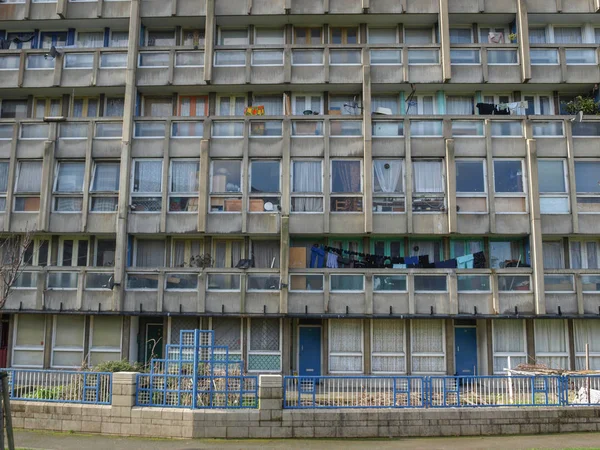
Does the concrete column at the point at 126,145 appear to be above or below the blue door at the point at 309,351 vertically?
above

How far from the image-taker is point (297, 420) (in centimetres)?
1402

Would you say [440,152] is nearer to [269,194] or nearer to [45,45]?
[269,194]

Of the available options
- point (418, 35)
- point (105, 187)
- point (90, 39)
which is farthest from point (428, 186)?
point (90, 39)

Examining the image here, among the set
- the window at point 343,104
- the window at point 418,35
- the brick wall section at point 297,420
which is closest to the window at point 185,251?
the window at point 343,104

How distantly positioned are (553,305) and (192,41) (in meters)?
18.7

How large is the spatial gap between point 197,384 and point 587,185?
16915mm

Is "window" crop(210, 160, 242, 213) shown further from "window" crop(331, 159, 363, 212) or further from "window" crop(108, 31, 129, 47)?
"window" crop(108, 31, 129, 47)

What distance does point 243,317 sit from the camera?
21.8 metres

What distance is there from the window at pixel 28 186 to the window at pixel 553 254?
2063 cm

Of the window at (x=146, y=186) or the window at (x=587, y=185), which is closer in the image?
the window at (x=587, y=185)

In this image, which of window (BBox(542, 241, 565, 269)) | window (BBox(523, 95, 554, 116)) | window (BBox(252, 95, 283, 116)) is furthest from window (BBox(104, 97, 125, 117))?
window (BBox(542, 241, 565, 269))

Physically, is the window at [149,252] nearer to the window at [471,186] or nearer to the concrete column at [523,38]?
the window at [471,186]

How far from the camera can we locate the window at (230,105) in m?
24.1

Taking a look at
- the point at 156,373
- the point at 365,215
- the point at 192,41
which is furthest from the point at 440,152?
the point at 156,373
